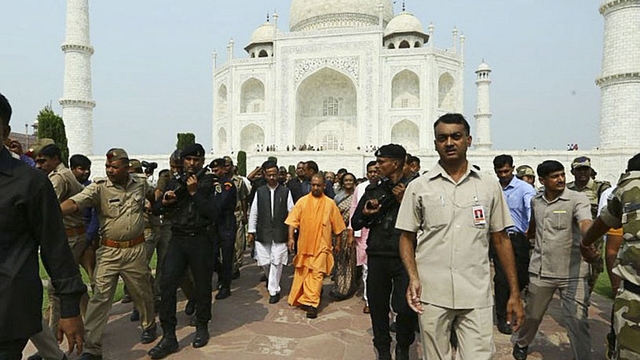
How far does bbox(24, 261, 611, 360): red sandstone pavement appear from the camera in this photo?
334 centimetres

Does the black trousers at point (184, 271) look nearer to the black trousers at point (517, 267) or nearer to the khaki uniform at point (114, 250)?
the khaki uniform at point (114, 250)

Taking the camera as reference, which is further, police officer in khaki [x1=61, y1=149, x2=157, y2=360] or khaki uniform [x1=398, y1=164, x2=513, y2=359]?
police officer in khaki [x1=61, y1=149, x2=157, y2=360]

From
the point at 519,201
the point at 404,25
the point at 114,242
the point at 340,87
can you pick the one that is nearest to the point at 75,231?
the point at 114,242

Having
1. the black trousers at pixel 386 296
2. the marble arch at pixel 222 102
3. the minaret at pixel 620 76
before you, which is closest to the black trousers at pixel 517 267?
the black trousers at pixel 386 296

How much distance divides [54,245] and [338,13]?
1254 inches

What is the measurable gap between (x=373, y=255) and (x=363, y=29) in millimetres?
26336

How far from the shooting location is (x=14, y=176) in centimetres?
154

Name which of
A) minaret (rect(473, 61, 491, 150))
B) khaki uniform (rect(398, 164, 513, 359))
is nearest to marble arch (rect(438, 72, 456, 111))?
minaret (rect(473, 61, 491, 150))

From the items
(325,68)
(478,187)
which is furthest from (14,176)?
(325,68)

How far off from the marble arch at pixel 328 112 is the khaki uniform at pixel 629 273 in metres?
27.6

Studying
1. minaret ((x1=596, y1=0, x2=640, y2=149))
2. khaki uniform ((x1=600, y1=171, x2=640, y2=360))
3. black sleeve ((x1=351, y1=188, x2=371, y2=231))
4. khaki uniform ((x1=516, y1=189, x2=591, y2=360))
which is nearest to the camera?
khaki uniform ((x1=600, y1=171, x2=640, y2=360))

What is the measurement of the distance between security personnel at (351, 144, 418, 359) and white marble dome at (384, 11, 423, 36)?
94.0 feet

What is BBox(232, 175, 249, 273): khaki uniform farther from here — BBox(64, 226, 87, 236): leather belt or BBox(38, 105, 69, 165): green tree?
BBox(38, 105, 69, 165): green tree

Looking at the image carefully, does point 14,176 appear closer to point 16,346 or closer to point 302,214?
point 16,346
